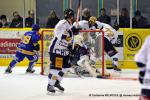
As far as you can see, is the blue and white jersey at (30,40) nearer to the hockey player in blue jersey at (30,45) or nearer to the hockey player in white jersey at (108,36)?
the hockey player in blue jersey at (30,45)

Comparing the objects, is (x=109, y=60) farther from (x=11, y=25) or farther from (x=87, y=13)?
(x=11, y=25)

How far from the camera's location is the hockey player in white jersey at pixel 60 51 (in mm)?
7496

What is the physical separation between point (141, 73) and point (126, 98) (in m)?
2.88

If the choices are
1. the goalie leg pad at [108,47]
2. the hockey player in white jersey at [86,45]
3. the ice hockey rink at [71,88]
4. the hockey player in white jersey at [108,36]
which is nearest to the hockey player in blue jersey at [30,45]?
the ice hockey rink at [71,88]

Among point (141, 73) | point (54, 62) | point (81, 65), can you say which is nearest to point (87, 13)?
point (81, 65)

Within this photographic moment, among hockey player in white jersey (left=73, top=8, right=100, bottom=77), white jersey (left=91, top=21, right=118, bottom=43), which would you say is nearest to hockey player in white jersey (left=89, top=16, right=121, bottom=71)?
white jersey (left=91, top=21, right=118, bottom=43)

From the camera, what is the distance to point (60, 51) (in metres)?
7.56

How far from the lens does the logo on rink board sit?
38.5ft

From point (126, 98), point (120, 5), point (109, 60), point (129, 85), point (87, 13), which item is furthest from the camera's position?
point (120, 5)

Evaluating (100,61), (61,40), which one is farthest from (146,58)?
(100,61)

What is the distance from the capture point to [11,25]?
12.9 meters

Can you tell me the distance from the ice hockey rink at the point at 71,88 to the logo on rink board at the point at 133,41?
141 centimetres

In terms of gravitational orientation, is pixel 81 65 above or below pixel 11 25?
below

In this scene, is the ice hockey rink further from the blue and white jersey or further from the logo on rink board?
the logo on rink board
